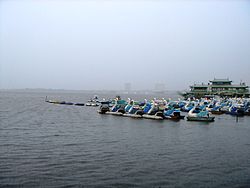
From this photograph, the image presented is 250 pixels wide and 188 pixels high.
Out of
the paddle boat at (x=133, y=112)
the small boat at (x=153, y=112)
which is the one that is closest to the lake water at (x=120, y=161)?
the small boat at (x=153, y=112)

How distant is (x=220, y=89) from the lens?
10612cm

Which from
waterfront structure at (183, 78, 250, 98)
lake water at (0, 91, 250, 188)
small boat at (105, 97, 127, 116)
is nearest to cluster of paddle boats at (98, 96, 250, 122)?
small boat at (105, 97, 127, 116)

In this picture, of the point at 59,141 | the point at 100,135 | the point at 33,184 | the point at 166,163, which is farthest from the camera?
the point at 100,135

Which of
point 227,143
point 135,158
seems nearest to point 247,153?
point 227,143

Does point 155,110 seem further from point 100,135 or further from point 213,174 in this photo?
point 213,174

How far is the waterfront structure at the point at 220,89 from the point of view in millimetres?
101706

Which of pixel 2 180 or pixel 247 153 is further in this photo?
pixel 247 153

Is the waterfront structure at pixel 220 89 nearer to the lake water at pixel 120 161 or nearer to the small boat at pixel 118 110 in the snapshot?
the small boat at pixel 118 110

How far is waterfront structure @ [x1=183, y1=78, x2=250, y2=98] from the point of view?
10171cm

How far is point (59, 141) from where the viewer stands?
75.9 ft

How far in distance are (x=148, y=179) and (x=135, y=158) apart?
408cm

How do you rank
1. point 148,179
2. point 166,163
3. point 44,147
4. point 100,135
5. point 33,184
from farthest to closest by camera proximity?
point 100,135
point 44,147
point 166,163
point 148,179
point 33,184

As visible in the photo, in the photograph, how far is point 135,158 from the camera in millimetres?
17891

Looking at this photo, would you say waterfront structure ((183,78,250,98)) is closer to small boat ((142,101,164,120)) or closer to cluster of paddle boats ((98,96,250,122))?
cluster of paddle boats ((98,96,250,122))
